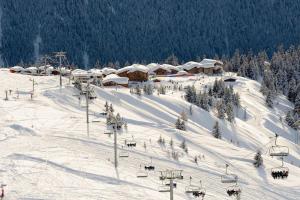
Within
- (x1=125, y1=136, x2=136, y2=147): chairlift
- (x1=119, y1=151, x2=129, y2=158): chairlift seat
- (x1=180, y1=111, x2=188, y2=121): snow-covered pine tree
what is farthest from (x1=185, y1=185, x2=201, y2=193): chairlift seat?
(x1=180, y1=111, x2=188, y2=121): snow-covered pine tree

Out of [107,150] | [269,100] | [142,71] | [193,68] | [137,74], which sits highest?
[193,68]

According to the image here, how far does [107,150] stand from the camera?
4988 cm

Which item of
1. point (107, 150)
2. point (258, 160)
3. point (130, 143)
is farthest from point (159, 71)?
point (107, 150)

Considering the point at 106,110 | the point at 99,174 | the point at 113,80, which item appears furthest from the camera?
the point at 113,80

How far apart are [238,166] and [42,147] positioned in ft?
55.9

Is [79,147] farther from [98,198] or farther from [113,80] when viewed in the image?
[113,80]

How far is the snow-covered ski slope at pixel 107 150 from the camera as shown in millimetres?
39438

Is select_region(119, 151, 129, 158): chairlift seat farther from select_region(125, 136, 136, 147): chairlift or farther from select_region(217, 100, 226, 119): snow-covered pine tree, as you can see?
select_region(217, 100, 226, 119): snow-covered pine tree

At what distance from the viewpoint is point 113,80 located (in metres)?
99.1

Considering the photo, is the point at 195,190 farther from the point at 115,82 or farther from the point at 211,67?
the point at 211,67

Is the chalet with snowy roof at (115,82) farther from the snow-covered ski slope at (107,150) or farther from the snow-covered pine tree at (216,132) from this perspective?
the snow-covered pine tree at (216,132)

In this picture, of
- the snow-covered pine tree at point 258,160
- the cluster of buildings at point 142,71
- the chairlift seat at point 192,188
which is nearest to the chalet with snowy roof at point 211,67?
the cluster of buildings at point 142,71

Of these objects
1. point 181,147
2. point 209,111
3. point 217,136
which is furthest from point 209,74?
point 181,147

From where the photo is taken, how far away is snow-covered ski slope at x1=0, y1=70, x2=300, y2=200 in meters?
39.4
